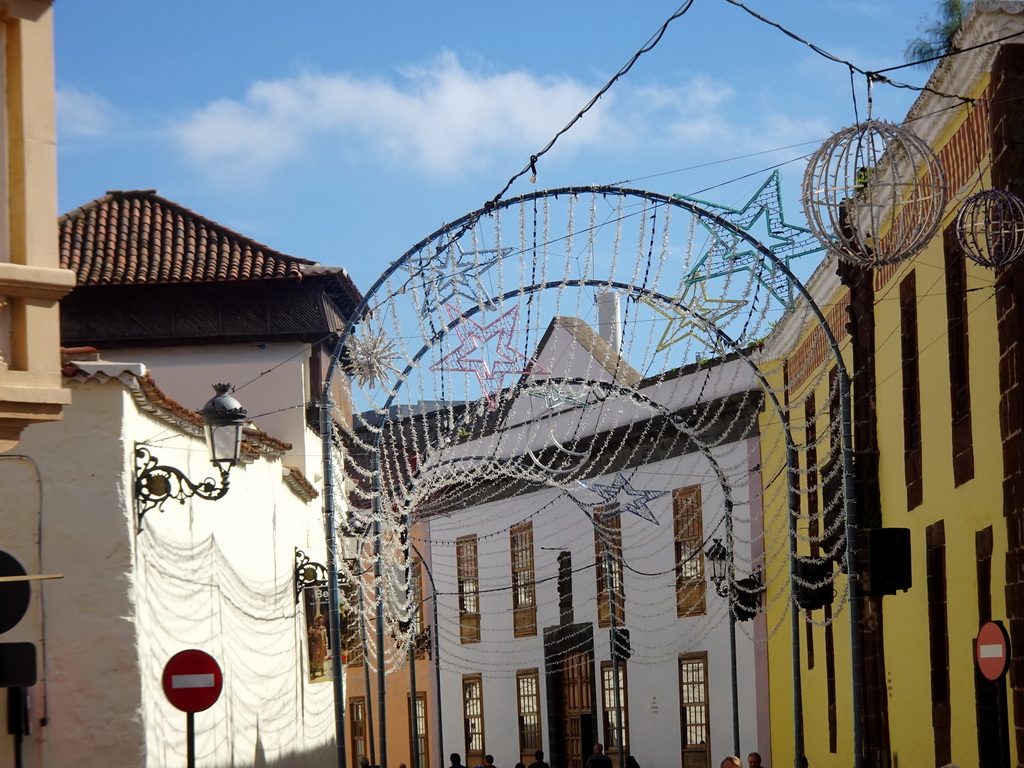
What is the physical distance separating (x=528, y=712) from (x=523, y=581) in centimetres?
273

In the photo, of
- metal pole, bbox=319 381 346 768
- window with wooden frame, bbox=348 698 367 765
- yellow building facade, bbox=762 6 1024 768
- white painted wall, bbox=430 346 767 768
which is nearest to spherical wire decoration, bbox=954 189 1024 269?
yellow building facade, bbox=762 6 1024 768

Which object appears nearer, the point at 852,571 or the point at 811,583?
the point at 852,571

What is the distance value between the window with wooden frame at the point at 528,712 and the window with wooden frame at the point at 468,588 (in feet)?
6.44

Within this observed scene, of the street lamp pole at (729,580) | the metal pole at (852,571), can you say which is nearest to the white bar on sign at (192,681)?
the metal pole at (852,571)

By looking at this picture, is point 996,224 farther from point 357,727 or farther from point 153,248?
point 357,727

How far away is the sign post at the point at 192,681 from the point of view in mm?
11859

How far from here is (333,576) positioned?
61.3ft

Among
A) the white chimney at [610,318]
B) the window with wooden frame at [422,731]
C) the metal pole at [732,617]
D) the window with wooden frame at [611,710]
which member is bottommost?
the window with wooden frame at [422,731]

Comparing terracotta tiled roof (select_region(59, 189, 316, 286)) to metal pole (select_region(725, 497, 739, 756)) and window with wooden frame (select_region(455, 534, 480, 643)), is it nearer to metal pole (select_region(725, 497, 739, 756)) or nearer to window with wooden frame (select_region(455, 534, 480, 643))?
metal pole (select_region(725, 497, 739, 756))

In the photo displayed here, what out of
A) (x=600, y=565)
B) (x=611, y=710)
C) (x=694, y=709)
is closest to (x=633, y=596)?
(x=600, y=565)

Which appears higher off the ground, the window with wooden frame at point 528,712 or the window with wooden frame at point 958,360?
the window with wooden frame at point 958,360

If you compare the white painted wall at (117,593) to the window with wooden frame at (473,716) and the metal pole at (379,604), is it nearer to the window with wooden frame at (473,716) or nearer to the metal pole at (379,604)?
the metal pole at (379,604)

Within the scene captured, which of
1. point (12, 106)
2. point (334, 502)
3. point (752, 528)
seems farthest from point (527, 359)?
point (12, 106)

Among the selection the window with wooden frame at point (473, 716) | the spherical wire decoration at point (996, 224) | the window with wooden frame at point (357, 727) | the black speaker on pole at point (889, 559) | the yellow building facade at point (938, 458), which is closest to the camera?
the spherical wire decoration at point (996, 224)
